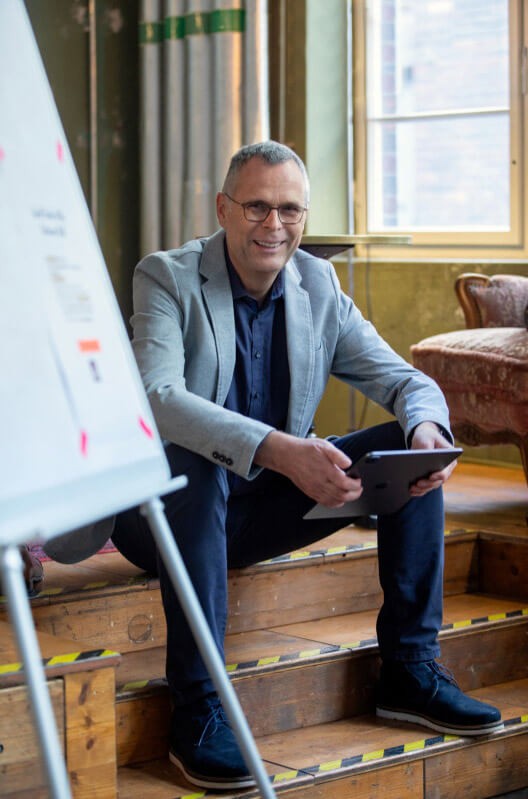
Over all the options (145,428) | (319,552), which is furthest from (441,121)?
(145,428)

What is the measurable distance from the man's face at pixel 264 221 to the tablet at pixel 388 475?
0.44 m

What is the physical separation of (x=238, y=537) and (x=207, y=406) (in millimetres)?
328

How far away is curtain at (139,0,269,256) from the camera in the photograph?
4.25 meters

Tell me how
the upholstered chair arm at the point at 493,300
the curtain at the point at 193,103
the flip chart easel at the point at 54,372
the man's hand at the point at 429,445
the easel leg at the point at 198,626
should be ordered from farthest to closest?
the curtain at the point at 193,103, the upholstered chair arm at the point at 493,300, the man's hand at the point at 429,445, the easel leg at the point at 198,626, the flip chart easel at the point at 54,372

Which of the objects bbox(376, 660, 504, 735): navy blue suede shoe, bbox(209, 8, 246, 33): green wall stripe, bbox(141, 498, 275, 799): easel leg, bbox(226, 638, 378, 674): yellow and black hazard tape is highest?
bbox(209, 8, 246, 33): green wall stripe

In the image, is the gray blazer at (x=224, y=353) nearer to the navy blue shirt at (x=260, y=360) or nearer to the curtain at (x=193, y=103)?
the navy blue shirt at (x=260, y=360)

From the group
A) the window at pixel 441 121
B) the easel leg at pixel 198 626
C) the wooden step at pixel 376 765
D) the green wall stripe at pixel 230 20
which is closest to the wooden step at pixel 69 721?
the wooden step at pixel 376 765

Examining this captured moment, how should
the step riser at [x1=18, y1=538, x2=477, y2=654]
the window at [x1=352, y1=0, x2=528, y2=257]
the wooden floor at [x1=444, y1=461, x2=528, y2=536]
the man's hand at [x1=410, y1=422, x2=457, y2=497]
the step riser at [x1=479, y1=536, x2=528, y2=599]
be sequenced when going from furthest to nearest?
the window at [x1=352, y1=0, x2=528, y2=257], the wooden floor at [x1=444, y1=461, x2=528, y2=536], the step riser at [x1=479, y1=536, x2=528, y2=599], the step riser at [x1=18, y1=538, x2=477, y2=654], the man's hand at [x1=410, y1=422, x2=457, y2=497]

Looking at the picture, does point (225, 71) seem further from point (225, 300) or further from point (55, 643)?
point (55, 643)

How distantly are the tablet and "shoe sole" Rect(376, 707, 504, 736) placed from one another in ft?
1.26

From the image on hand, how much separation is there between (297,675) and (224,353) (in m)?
0.61

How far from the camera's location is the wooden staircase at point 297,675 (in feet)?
6.13

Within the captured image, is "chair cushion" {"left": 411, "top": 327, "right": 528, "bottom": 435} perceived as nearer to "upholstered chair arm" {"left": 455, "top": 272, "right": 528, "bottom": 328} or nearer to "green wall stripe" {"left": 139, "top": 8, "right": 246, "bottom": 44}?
"upholstered chair arm" {"left": 455, "top": 272, "right": 528, "bottom": 328}

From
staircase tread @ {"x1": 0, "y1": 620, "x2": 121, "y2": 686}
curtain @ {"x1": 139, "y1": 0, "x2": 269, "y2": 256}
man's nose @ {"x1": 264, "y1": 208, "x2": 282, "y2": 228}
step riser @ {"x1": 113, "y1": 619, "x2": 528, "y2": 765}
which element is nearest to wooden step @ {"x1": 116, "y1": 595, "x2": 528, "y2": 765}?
step riser @ {"x1": 113, "y1": 619, "x2": 528, "y2": 765}
